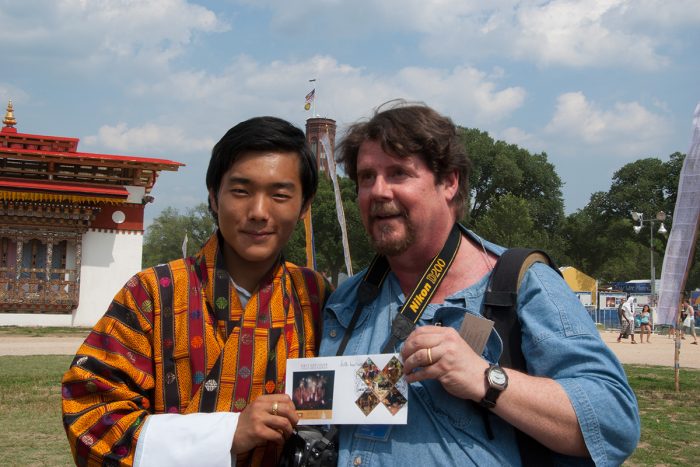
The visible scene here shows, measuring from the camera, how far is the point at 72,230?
2586 cm

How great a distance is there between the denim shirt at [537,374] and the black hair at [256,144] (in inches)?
32.2

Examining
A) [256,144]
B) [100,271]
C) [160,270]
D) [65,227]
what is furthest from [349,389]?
[100,271]

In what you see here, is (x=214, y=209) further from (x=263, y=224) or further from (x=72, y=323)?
(x=72, y=323)

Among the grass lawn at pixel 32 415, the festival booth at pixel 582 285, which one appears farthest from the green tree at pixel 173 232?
the grass lawn at pixel 32 415

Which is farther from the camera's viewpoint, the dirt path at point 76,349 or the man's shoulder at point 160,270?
the dirt path at point 76,349

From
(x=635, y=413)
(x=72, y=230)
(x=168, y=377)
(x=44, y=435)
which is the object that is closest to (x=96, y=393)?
(x=168, y=377)

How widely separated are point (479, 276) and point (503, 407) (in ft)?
1.83

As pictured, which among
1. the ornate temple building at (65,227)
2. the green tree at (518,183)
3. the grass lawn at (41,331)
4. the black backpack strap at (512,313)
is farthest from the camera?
the green tree at (518,183)

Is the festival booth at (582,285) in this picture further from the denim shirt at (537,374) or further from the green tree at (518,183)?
the denim shirt at (537,374)

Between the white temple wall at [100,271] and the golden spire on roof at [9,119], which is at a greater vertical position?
the golden spire on roof at [9,119]

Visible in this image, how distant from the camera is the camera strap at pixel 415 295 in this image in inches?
98.9

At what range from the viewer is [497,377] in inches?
85.4

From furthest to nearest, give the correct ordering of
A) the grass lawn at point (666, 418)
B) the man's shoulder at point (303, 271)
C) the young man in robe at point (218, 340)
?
the grass lawn at point (666, 418), the man's shoulder at point (303, 271), the young man in robe at point (218, 340)

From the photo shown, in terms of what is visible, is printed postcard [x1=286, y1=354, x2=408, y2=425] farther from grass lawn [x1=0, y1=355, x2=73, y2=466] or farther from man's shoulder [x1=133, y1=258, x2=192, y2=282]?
grass lawn [x1=0, y1=355, x2=73, y2=466]
